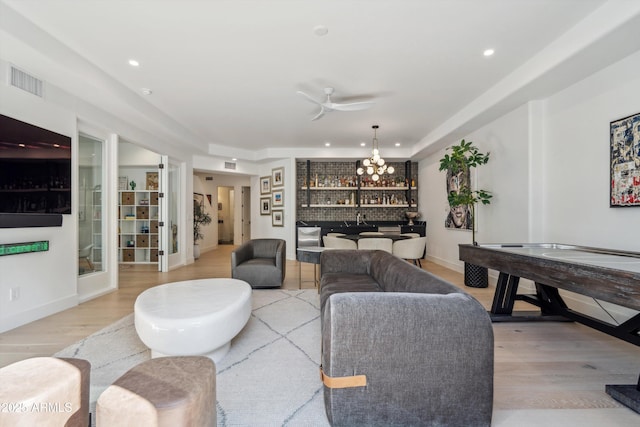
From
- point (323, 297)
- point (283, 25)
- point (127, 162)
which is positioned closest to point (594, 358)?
point (323, 297)

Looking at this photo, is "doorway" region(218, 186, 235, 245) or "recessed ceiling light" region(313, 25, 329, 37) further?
"doorway" region(218, 186, 235, 245)

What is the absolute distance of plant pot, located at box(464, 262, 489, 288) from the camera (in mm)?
4637

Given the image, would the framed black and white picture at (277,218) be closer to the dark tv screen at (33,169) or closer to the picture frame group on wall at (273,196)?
the picture frame group on wall at (273,196)

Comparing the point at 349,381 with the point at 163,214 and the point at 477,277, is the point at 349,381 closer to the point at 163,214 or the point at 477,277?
the point at 477,277

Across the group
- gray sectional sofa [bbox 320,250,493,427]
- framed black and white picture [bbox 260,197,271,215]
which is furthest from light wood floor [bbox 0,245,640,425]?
framed black and white picture [bbox 260,197,271,215]

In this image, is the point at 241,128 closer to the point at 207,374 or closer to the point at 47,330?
the point at 47,330

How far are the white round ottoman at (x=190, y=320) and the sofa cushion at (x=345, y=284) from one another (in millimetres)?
714

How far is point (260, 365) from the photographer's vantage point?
2213mm

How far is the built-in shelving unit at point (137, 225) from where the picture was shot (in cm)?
702

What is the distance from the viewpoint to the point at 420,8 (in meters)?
2.45

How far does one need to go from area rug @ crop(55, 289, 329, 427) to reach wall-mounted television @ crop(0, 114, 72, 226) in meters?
1.55

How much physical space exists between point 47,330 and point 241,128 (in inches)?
167

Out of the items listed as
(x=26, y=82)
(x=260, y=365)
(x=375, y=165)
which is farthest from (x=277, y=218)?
(x=260, y=365)

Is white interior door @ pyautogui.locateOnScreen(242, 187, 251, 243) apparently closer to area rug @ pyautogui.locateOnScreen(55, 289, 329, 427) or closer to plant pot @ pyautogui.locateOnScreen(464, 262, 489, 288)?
area rug @ pyautogui.locateOnScreen(55, 289, 329, 427)
